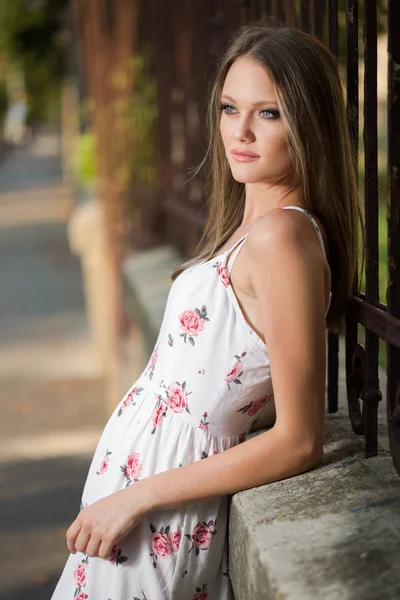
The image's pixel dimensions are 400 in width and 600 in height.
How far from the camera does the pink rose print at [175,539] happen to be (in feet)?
6.19

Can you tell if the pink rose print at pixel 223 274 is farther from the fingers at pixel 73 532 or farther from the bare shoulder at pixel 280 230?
the fingers at pixel 73 532

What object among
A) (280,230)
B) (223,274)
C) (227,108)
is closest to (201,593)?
(223,274)

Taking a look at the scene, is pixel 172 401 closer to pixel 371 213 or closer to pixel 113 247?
pixel 371 213

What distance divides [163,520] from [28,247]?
1620 centimetres

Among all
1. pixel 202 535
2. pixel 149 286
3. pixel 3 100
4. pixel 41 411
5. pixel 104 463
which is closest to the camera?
pixel 202 535

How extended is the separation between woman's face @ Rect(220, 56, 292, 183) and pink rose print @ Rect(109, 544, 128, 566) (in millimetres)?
818

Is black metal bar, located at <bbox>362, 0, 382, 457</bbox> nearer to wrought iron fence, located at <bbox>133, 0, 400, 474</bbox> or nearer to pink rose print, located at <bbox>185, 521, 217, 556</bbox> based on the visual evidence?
wrought iron fence, located at <bbox>133, 0, 400, 474</bbox>

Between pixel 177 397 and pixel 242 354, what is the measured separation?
0.64 feet

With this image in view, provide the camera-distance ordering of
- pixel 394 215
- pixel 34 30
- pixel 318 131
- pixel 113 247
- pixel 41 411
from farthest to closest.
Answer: pixel 34 30 < pixel 113 247 < pixel 41 411 < pixel 318 131 < pixel 394 215

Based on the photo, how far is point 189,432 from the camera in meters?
1.94

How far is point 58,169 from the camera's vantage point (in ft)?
133

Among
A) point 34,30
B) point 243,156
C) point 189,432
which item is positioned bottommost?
point 189,432

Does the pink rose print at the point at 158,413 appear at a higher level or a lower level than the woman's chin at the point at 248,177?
lower

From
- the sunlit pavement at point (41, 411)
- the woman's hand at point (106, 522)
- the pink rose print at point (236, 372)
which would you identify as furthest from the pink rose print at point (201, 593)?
the sunlit pavement at point (41, 411)
